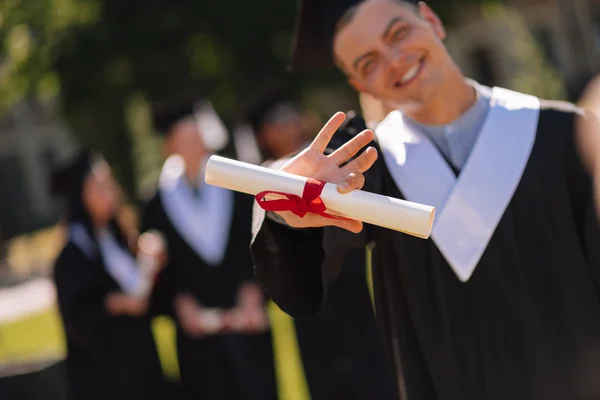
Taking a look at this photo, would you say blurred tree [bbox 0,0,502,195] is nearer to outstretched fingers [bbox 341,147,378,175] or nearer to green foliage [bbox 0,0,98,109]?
green foliage [bbox 0,0,98,109]

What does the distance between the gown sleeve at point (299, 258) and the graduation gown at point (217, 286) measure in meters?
2.74

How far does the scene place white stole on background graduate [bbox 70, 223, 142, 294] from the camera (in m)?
5.68

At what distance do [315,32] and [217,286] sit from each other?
259 cm

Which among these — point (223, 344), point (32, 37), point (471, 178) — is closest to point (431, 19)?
point (471, 178)

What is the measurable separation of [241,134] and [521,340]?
4316mm

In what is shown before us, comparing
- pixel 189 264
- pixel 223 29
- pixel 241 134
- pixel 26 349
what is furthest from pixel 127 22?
pixel 189 264

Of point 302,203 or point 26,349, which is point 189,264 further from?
point 26,349

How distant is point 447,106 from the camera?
105 inches

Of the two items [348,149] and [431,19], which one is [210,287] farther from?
[348,149]

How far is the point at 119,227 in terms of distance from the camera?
5.95m

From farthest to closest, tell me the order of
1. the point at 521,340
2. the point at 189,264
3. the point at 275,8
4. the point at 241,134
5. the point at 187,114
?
the point at 275,8
the point at 241,134
the point at 187,114
the point at 189,264
the point at 521,340

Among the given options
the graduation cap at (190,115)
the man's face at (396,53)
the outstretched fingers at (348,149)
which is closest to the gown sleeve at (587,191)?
the man's face at (396,53)

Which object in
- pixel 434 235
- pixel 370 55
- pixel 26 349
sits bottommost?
pixel 26 349

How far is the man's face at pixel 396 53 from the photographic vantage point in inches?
105
